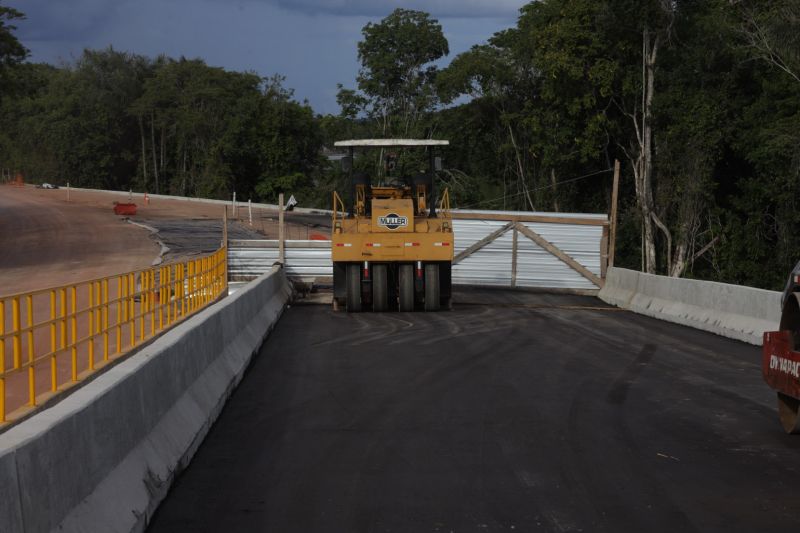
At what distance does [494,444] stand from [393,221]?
1347 centimetres

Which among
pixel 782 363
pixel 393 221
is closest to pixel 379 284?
pixel 393 221

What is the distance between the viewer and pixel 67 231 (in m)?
54.9

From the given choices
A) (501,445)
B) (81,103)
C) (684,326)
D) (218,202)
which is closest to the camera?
(501,445)

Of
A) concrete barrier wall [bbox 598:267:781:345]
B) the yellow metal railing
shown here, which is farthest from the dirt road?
concrete barrier wall [bbox 598:267:781:345]

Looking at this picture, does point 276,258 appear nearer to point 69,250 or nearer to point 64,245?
point 69,250

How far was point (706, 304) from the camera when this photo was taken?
19.4 meters

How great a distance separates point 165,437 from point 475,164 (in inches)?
2243

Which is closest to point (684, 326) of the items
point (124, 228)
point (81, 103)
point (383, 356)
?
point (383, 356)

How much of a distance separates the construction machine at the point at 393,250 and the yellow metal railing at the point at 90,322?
3.07 metres

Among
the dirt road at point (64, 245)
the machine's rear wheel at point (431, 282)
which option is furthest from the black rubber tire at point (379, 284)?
the dirt road at point (64, 245)

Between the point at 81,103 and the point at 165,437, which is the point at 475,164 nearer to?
the point at 165,437

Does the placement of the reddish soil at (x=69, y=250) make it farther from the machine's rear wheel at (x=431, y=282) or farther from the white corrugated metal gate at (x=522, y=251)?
the white corrugated metal gate at (x=522, y=251)

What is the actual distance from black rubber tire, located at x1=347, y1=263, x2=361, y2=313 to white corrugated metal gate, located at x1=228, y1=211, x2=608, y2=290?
636 centimetres

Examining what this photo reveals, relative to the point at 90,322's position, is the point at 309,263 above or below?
below
